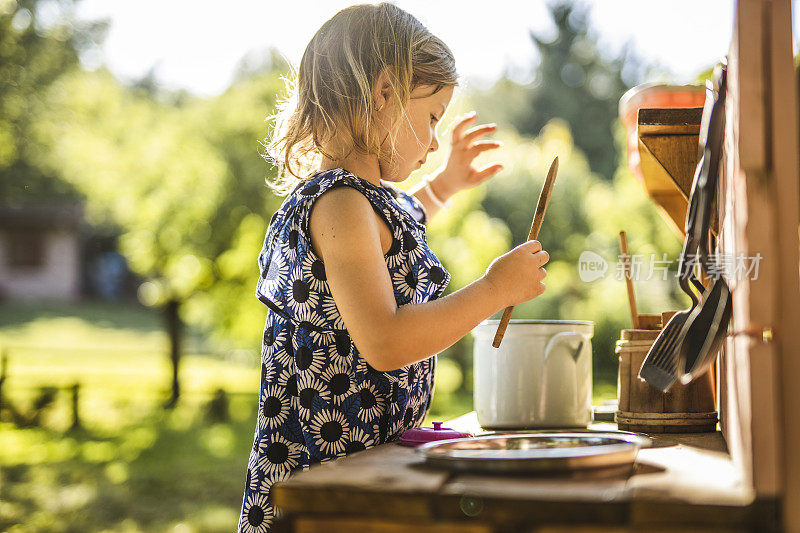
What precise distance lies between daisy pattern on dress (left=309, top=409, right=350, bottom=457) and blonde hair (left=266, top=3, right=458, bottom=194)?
1.27ft

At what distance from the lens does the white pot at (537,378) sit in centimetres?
120

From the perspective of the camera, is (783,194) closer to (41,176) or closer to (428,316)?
(428,316)

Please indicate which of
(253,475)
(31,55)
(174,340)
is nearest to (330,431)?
(253,475)

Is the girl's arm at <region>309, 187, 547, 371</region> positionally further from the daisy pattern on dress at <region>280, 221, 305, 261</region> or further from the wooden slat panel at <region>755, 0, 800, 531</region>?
the wooden slat panel at <region>755, 0, 800, 531</region>

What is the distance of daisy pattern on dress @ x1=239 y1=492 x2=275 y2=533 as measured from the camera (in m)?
1.12

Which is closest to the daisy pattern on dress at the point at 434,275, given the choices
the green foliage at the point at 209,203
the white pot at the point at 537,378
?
the white pot at the point at 537,378

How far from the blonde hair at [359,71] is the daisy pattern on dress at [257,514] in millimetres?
517

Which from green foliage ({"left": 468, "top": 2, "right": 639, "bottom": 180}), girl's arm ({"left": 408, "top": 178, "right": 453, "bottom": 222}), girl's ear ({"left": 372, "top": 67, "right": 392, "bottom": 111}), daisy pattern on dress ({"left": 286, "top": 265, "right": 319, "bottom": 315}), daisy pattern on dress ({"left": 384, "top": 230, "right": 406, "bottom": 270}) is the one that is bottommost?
daisy pattern on dress ({"left": 286, "top": 265, "right": 319, "bottom": 315})

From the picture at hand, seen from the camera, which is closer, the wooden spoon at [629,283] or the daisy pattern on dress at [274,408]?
the daisy pattern on dress at [274,408]

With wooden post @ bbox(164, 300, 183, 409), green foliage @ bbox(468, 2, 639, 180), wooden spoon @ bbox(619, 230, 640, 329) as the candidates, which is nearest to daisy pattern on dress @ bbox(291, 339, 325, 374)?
wooden spoon @ bbox(619, 230, 640, 329)

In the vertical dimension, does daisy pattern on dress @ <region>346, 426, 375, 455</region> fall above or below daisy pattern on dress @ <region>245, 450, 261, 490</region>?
above

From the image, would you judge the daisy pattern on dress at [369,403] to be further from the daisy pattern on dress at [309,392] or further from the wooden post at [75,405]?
the wooden post at [75,405]

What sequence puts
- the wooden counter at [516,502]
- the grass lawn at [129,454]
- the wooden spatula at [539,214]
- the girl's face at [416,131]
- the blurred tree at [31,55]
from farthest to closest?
the blurred tree at [31,55] → the grass lawn at [129,454] → the girl's face at [416,131] → the wooden spatula at [539,214] → the wooden counter at [516,502]

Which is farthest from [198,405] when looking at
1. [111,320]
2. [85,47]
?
[111,320]
